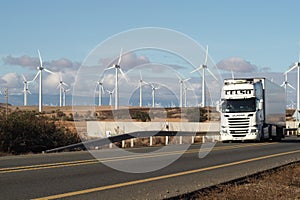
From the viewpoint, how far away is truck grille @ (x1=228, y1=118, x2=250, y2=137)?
3501 centimetres

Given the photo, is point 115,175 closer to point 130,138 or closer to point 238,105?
point 130,138

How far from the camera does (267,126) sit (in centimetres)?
3775

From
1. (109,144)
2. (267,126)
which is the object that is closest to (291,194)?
(109,144)

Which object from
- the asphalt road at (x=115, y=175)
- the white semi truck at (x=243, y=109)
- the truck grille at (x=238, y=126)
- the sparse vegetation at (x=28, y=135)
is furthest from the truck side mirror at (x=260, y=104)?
the asphalt road at (x=115, y=175)

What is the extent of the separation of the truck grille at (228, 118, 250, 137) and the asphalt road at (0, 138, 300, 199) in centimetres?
1337

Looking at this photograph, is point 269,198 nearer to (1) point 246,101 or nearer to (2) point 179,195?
(2) point 179,195

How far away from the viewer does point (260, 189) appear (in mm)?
12523

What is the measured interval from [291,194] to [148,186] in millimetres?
3184

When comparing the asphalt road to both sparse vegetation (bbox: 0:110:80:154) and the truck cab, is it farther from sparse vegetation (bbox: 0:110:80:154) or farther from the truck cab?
the truck cab

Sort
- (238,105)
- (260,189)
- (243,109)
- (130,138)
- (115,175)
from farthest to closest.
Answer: (238,105) < (243,109) < (130,138) < (115,175) < (260,189)

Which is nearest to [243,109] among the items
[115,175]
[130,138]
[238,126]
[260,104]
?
[238,126]

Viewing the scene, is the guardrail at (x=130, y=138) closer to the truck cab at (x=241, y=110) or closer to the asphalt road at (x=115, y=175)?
the truck cab at (x=241, y=110)

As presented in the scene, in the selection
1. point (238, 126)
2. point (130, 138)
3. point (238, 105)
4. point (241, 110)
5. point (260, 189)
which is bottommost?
point (260, 189)

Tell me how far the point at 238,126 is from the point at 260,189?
2293 cm
